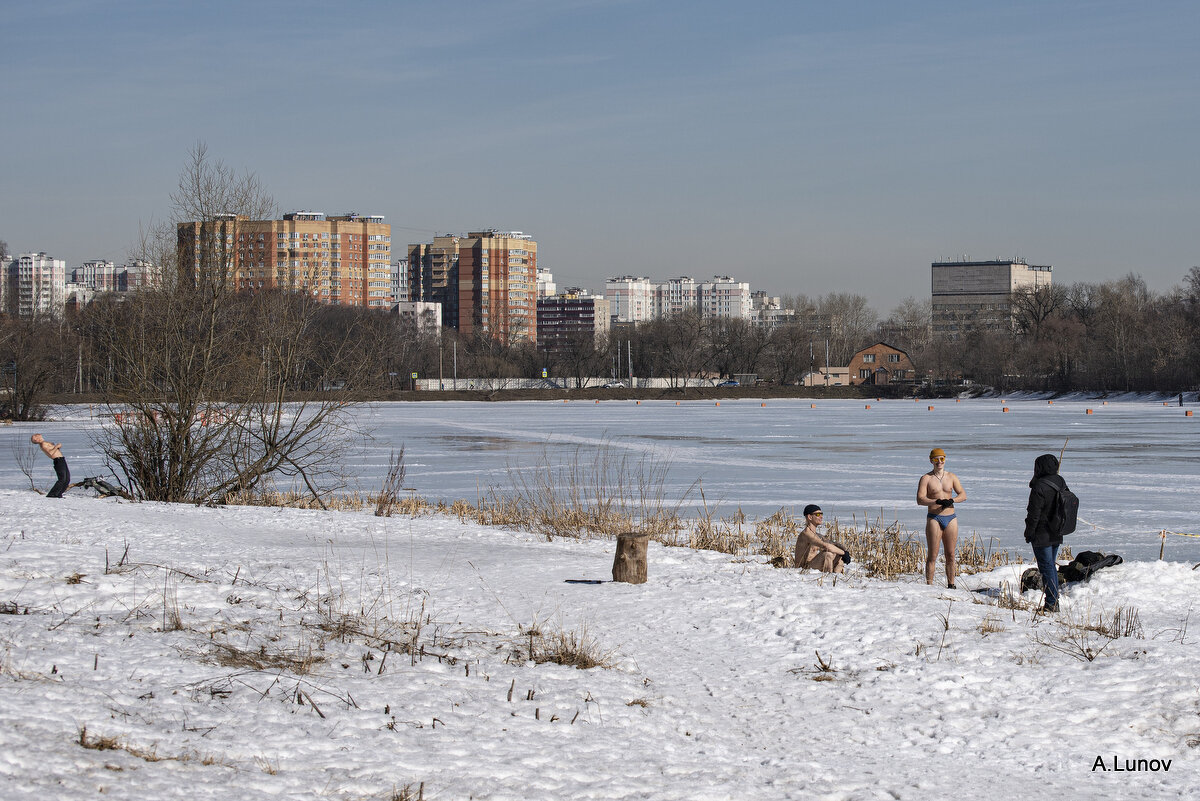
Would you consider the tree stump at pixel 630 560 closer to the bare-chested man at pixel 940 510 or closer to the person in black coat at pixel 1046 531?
the bare-chested man at pixel 940 510

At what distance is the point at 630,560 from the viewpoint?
10266mm

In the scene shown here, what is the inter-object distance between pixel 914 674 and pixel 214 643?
4.64 metres

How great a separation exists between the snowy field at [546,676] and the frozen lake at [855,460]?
4808 millimetres

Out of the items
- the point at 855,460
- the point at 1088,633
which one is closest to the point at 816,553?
the point at 1088,633

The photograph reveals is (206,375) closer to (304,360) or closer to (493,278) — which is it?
(304,360)

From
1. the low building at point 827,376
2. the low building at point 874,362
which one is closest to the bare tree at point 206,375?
the low building at point 827,376

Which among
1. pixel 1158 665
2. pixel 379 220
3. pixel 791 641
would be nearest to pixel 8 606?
pixel 791 641

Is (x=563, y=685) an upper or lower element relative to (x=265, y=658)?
lower

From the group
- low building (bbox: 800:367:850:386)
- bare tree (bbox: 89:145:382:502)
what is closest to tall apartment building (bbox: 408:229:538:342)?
low building (bbox: 800:367:850:386)

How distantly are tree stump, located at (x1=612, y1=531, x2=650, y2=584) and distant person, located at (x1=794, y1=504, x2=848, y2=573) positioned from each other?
7.41 ft

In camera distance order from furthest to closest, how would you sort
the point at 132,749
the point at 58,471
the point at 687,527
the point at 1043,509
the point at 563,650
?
the point at 58,471
the point at 687,527
the point at 1043,509
the point at 563,650
the point at 132,749

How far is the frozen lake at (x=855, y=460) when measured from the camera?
17.5 meters

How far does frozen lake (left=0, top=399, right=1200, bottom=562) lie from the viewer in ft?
57.5

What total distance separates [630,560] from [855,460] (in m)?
19.1
